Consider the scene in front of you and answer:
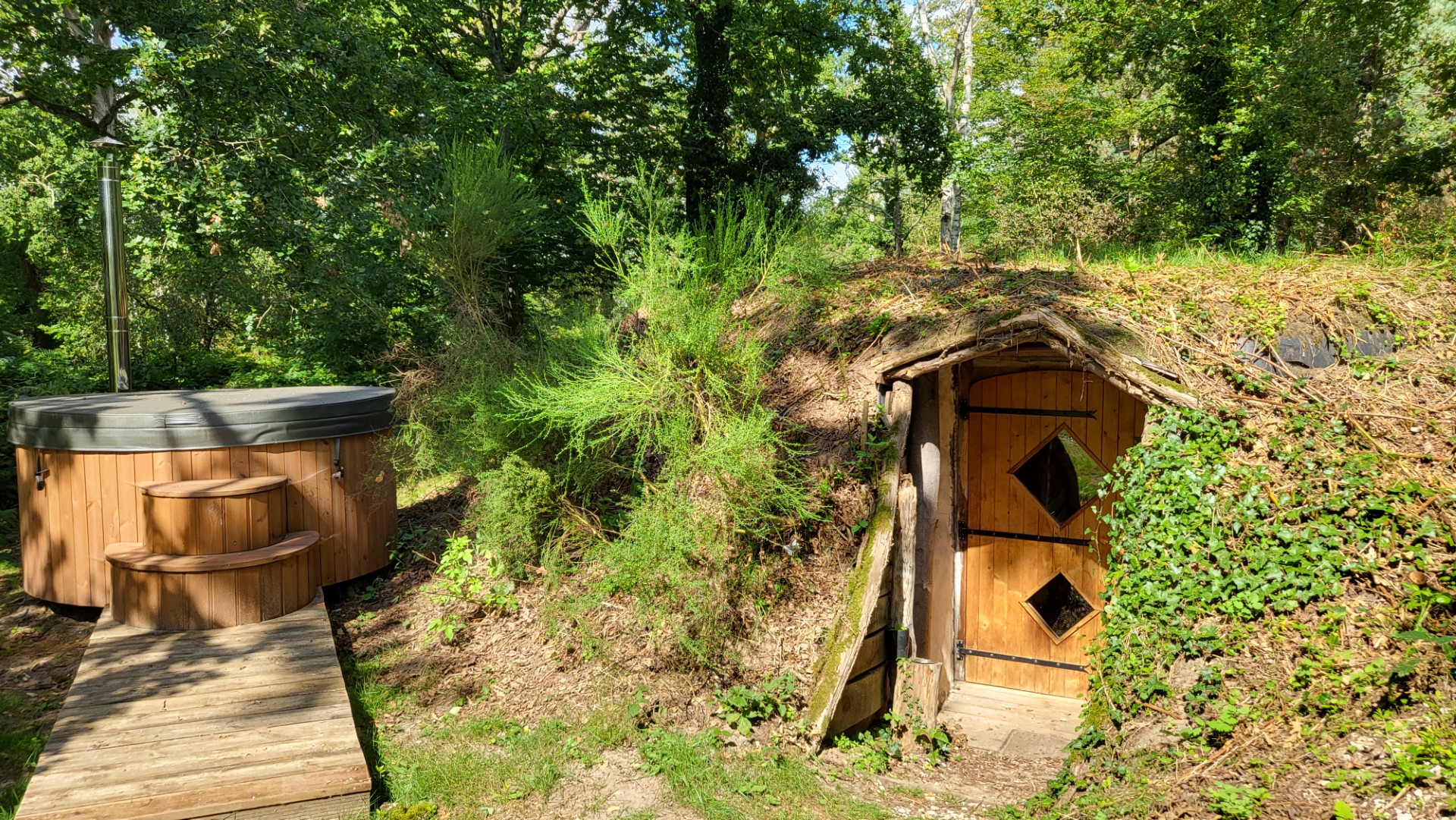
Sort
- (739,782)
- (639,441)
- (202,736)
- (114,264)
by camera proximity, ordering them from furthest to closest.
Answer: (114,264), (639,441), (739,782), (202,736)

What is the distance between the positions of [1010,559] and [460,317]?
4.67 m

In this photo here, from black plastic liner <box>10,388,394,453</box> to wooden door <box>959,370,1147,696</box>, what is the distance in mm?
4763

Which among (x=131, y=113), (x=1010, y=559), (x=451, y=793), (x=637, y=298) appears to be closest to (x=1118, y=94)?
(x=1010, y=559)

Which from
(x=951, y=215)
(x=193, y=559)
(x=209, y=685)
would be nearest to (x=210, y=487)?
(x=193, y=559)

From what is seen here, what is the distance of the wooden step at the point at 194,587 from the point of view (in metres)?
5.00

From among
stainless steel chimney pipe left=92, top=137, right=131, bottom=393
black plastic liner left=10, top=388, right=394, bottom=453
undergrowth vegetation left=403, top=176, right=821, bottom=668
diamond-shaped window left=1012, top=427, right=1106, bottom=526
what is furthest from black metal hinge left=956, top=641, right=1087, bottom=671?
→ stainless steel chimney pipe left=92, top=137, right=131, bottom=393

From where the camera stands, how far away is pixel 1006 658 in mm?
6570

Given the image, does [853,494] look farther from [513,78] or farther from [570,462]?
[513,78]

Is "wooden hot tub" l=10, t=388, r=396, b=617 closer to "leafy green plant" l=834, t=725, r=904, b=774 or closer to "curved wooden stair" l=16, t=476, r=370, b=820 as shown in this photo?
"curved wooden stair" l=16, t=476, r=370, b=820

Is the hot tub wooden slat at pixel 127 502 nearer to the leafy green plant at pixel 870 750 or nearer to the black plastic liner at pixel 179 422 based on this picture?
the black plastic liner at pixel 179 422

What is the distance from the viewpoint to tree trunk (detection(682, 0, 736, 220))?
1252 centimetres

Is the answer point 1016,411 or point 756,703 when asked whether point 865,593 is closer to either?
point 756,703

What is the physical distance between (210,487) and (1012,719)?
18.6 ft

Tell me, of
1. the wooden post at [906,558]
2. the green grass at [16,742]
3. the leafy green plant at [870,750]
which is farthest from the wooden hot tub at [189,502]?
the wooden post at [906,558]
